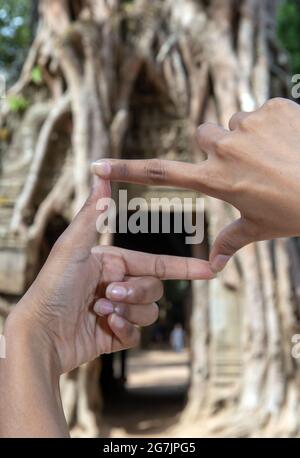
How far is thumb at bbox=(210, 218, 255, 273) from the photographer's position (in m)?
1.14

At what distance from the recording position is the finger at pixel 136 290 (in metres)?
1.28

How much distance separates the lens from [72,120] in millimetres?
6730

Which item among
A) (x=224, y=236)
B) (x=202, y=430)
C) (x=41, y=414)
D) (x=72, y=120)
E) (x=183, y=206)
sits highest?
(x=72, y=120)

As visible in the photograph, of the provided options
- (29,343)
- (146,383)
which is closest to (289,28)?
(146,383)

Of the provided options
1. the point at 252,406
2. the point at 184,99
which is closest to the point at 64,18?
the point at 184,99

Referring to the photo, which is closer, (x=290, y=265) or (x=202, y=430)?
(x=202, y=430)

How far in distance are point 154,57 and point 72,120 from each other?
114 centimetres

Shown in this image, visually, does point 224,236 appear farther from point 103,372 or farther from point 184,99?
point 103,372

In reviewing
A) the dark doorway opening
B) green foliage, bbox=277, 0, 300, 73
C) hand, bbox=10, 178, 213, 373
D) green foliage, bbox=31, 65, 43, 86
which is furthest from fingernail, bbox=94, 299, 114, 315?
green foliage, bbox=277, 0, 300, 73

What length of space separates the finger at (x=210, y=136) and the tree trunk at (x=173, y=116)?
16.6ft

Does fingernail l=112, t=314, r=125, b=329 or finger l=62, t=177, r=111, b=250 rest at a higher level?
finger l=62, t=177, r=111, b=250

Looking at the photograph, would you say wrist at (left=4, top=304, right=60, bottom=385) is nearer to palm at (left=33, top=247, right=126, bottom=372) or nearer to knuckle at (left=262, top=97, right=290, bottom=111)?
palm at (left=33, top=247, right=126, bottom=372)

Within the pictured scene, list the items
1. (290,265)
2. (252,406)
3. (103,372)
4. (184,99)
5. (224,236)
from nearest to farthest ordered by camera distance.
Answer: (224,236) < (252,406) < (290,265) < (184,99) < (103,372)

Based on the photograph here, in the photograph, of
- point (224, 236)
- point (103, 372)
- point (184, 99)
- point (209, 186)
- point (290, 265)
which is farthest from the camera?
point (103, 372)
